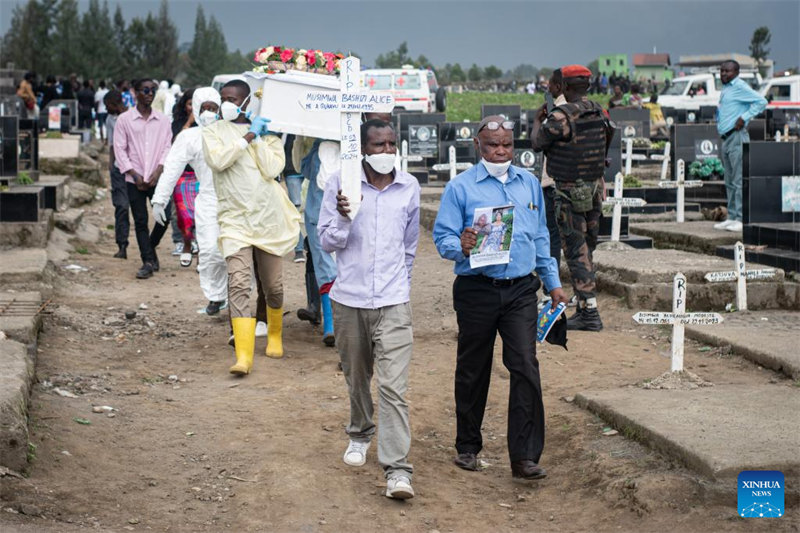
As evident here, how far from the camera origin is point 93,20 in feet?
305

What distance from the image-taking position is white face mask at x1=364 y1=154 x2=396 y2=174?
5.79m

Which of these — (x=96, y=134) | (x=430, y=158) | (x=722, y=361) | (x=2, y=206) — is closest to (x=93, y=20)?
(x=96, y=134)

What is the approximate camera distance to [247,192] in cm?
834

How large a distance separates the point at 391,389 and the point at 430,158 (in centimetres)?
1772

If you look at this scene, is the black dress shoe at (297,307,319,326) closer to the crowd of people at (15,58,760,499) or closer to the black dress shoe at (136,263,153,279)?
the crowd of people at (15,58,760,499)

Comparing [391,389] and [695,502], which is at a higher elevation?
[391,389]

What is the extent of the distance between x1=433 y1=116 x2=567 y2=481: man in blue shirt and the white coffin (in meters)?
2.49

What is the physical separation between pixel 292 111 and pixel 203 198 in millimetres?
1497

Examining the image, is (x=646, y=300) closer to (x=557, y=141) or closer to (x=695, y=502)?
(x=557, y=141)

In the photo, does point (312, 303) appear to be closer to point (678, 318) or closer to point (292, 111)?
point (292, 111)

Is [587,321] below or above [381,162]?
below

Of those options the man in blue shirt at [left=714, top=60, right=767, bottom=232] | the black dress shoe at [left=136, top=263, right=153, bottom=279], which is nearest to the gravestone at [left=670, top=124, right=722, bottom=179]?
the man in blue shirt at [left=714, top=60, right=767, bottom=232]

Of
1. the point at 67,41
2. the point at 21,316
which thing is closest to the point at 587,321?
the point at 21,316

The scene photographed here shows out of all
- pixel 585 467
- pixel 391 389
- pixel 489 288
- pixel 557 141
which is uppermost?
pixel 557 141
